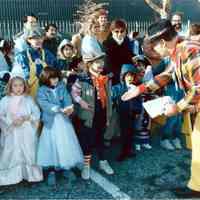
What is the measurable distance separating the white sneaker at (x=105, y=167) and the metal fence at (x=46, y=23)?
7936mm

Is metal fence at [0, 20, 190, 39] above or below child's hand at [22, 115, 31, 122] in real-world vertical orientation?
above

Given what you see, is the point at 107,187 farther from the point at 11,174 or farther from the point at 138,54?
the point at 138,54

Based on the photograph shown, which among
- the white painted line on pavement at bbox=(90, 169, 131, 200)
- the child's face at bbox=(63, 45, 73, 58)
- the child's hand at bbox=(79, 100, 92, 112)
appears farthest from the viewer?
the child's face at bbox=(63, 45, 73, 58)

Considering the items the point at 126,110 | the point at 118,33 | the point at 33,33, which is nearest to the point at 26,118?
the point at 33,33

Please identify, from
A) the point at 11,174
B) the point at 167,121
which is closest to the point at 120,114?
the point at 167,121

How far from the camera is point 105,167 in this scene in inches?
225

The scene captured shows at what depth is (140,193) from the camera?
509 cm

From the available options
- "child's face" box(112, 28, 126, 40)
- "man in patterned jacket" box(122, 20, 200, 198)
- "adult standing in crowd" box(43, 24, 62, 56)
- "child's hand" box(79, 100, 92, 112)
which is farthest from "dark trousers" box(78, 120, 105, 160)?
"adult standing in crowd" box(43, 24, 62, 56)

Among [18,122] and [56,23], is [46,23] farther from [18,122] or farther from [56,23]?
[18,122]

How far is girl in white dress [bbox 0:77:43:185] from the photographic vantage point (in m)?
5.26

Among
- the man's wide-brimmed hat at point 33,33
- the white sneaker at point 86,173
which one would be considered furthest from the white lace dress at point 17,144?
the man's wide-brimmed hat at point 33,33

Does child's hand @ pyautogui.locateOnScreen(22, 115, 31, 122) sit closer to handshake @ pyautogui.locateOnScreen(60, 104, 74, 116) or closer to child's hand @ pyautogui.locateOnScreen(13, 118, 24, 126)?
child's hand @ pyautogui.locateOnScreen(13, 118, 24, 126)

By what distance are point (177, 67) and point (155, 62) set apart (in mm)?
2718

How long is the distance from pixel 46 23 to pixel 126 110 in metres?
8.43
